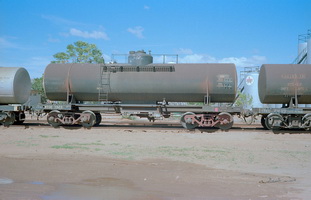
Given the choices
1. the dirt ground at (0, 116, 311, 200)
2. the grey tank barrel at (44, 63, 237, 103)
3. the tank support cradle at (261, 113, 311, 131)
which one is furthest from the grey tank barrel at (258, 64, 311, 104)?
the dirt ground at (0, 116, 311, 200)

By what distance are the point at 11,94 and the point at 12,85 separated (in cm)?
57

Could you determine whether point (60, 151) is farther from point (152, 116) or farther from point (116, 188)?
point (152, 116)

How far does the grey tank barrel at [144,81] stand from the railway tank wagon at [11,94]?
2331 mm

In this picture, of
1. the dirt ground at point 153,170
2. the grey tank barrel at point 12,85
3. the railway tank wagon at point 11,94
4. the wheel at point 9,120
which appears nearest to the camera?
the dirt ground at point 153,170

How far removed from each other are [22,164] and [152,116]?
9.53 meters

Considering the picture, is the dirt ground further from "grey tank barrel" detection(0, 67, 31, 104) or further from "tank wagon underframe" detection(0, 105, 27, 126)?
"grey tank barrel" detection(0, 67, 31, 104)

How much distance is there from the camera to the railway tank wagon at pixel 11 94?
17891 mm

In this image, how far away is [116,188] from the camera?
20.1 feet

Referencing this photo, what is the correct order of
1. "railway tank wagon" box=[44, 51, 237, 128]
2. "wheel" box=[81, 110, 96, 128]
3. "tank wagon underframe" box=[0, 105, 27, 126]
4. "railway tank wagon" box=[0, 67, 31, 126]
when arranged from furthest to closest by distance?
"railway tank wagon" box=[0, 67, 31, 126] → "tank wagon underframe" box=[0, 105, 27, 126] → "wheel" box=[81, 110, 96, 128] → "railway tank wagon" box=[44, 51, 237, 128]

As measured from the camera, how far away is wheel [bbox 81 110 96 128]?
17094 mm

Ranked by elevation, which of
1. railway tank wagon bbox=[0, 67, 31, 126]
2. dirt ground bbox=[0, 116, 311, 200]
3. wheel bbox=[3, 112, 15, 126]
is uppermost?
railway tank wagon bbox=[0, 67, 31, 126]

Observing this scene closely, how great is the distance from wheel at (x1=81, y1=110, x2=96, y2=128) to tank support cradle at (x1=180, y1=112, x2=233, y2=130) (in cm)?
522

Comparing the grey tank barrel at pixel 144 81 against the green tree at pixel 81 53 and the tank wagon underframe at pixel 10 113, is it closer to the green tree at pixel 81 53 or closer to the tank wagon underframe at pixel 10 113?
the tank wagon underframe at pixel 10 113

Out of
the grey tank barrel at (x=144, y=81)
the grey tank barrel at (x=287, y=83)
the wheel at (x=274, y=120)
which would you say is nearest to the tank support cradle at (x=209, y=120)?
the grey tank barrel at (x=144, y=81)
